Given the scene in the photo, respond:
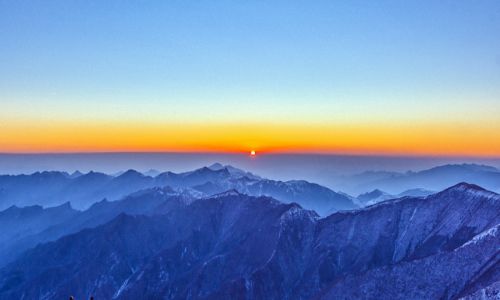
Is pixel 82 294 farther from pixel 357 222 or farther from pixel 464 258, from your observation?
pixel 464 258

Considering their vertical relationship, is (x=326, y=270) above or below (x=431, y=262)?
below

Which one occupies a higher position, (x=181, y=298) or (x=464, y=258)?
(x=464, y=258)

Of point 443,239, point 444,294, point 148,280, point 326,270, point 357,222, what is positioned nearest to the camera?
point 444,294

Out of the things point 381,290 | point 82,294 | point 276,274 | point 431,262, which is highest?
point 431,262

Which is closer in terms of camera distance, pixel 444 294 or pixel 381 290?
pixel 444 294

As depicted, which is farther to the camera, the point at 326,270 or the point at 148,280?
the point at 148,280

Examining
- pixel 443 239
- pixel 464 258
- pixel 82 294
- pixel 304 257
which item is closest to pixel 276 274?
pixel 304 257

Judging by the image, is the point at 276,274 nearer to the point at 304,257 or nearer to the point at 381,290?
the point at 304,257

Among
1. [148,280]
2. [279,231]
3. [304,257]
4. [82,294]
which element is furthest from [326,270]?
[82,294]

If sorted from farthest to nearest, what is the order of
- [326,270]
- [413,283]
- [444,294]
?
[326,270] → [413,283] → [444,294]
